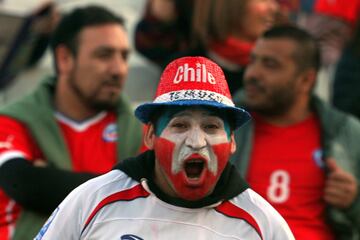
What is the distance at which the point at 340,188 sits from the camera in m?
4.58

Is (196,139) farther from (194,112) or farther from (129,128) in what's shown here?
(129,128)

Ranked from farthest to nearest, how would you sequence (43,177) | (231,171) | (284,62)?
(284,62)
(43,177)
(231,171)

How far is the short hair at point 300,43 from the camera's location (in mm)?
4938

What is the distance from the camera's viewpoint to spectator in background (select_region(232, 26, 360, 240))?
4605 mm

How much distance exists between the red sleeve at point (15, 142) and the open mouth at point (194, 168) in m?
1.51

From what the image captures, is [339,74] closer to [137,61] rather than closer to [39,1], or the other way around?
[137,61]

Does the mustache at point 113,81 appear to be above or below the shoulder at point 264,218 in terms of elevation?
below

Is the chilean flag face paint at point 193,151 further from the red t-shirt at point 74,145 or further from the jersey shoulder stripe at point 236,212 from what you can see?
the red t-shirt at point 74,145

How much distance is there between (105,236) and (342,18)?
337 centimetres

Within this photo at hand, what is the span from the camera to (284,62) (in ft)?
16.0

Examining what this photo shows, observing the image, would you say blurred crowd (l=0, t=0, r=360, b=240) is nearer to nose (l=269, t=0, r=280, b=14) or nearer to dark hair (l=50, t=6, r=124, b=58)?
dark hair (l=50, t=6, r=124, b=58)

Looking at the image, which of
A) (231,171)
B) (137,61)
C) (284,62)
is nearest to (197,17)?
(284,62)

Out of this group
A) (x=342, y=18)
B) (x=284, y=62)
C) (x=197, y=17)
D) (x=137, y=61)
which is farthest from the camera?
(x=137, y=61)

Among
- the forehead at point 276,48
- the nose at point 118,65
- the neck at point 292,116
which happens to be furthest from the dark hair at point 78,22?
the neck at point 292,116
